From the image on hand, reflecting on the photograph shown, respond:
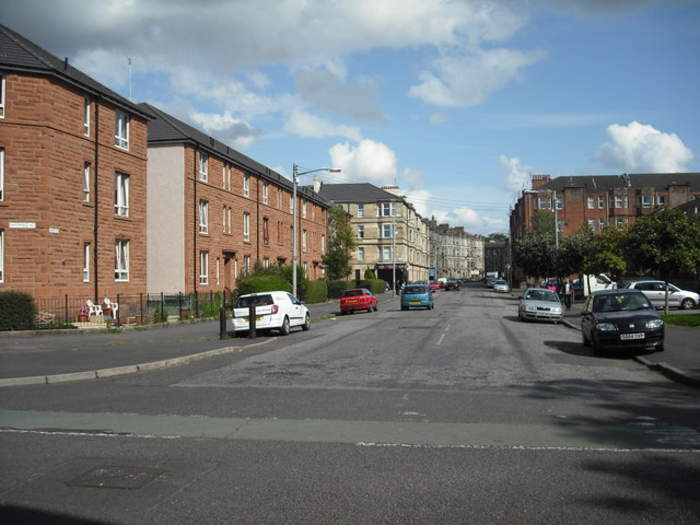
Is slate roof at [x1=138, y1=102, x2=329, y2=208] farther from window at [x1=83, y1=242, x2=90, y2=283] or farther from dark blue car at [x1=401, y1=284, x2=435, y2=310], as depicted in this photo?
dark blue car at [x1=401, y1=284, x2=435, y2=310]

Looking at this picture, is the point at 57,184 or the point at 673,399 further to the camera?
the point at 57,184

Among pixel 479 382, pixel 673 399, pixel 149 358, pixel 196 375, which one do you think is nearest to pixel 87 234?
pixel 149 358

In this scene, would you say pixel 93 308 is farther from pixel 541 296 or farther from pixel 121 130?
pixel 541 296

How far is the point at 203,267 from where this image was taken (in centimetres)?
4125

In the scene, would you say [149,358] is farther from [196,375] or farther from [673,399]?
[673,399]

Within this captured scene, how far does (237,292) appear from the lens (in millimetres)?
37688

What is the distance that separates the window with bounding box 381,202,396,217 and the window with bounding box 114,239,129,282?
61.5m

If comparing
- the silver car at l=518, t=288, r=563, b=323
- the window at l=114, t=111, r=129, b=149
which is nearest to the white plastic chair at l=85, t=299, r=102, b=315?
the window at l=114, t=111, r=129, b=149

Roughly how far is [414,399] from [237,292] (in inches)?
1107

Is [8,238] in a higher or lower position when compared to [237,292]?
higher

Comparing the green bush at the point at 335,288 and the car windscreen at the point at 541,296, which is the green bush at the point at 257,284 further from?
the green bush at the point at 335,288

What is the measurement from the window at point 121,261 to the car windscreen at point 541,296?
18864mm

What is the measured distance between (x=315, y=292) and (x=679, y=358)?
38188mm

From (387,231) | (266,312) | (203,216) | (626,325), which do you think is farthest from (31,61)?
(387,231)
